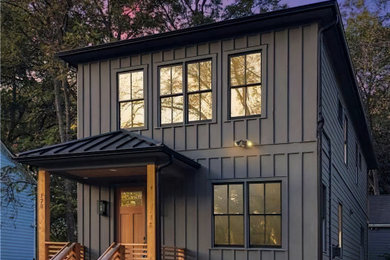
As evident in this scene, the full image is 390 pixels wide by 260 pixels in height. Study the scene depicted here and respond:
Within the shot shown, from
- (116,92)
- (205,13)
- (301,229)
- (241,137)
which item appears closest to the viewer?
(301,229)

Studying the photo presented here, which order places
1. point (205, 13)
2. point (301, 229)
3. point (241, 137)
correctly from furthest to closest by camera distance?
1. point (205, 13)
2. point (241, 137)
3. point (301, 229)

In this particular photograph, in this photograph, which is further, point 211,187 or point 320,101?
point 211,187

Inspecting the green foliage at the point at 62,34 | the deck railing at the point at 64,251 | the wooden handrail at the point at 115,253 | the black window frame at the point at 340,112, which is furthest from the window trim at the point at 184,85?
the green foliage at the point at 62,34

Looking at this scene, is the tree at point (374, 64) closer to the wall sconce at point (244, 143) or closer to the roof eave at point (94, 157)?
the wall sconce at point (244, 143)

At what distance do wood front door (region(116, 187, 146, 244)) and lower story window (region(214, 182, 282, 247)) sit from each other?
1.88 metres

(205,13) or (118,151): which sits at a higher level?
(205,13)

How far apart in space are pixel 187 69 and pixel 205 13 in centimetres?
1241

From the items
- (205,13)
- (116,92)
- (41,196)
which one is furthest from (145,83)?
(205,13)

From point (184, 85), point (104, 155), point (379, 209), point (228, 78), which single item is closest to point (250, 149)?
point (228, 78)

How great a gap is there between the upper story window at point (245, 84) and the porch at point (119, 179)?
145 cm

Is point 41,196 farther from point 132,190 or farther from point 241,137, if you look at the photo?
point 241,137

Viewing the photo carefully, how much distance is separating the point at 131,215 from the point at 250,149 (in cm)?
314

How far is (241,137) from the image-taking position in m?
9.17

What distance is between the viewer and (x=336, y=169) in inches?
432
